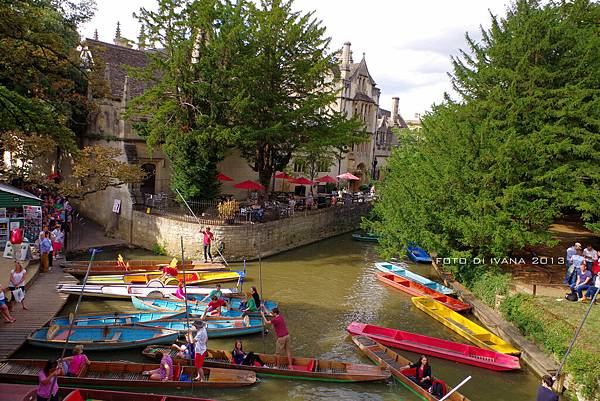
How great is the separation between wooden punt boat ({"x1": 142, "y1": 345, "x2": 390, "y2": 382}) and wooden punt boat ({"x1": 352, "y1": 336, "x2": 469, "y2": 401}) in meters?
0.31

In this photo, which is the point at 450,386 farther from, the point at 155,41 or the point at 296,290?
the point at 155,41

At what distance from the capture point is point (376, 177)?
2215 inches

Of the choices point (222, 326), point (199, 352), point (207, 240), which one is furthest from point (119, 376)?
point (207, 240)

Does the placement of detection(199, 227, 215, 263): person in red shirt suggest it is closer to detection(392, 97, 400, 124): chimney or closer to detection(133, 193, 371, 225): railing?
detection(133, 193, 371, 225): railing

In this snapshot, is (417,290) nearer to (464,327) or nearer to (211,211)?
(464,327)

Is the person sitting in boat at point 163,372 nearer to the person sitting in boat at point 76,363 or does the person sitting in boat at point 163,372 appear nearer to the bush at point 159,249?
the person sitting in boat at point 76,363

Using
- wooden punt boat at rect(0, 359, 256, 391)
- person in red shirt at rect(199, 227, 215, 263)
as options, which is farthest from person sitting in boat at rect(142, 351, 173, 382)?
person in red shirt at rect(199, 227, 215, 263)

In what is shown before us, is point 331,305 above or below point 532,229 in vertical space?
below

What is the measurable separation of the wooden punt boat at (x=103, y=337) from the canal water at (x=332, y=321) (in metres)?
0.28

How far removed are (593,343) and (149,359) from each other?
39.1ft

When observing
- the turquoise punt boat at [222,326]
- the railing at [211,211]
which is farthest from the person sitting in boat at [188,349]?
the railing at [211,211]

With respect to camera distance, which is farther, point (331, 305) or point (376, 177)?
point (376, 177)

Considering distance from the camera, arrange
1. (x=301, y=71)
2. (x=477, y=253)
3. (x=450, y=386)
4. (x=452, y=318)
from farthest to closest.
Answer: (x=301, y=71) → (x=477, y=253) → (x=452, y=318) → (x=450, y=386)

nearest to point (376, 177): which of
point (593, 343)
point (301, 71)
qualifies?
point (301, 71)
